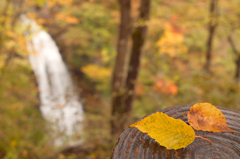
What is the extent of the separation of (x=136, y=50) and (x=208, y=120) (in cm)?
287

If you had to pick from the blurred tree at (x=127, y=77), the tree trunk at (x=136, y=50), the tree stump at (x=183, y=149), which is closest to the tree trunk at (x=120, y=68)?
the blurred tree at (x=127, y=77)

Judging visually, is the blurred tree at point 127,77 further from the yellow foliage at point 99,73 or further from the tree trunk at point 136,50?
the yellow foliage at point 99,73

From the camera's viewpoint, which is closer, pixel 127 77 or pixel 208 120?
pixel 208 120

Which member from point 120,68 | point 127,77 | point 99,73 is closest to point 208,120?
point 127,77

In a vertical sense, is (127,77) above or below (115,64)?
below

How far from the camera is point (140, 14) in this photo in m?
3.38

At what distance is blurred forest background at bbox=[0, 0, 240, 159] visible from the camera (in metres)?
3.66

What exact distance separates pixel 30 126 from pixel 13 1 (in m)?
3.72

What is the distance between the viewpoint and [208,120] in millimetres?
757

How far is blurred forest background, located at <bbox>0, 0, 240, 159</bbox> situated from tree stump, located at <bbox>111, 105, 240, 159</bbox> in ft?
7.50

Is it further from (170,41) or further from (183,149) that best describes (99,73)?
(183,149)

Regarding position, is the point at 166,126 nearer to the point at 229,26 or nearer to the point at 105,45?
the point at 229,26

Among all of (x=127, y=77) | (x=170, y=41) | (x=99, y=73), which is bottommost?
(x=99, y=73)

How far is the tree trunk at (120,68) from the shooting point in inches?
142
